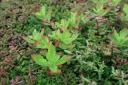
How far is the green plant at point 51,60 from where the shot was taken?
3.56m

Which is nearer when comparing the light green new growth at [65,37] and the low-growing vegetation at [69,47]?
the low-growing vegetation at [69,47]

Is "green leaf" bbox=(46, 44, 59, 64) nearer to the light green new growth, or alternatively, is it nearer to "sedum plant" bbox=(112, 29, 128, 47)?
the light green new growth

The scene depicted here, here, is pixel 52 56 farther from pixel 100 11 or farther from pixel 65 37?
pixel 100 11

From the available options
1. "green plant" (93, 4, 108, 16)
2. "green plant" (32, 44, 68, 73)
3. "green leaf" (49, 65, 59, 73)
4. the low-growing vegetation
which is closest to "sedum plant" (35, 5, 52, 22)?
the low-growing vegetation

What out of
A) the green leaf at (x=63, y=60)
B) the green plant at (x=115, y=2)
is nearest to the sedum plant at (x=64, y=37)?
the green leaf at (x=63, y=60)

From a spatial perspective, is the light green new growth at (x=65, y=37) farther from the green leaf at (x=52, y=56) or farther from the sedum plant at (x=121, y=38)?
the sedum plant at (x=121, y=38)

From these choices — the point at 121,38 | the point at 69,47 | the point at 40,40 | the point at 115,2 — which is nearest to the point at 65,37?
the point at 69,47

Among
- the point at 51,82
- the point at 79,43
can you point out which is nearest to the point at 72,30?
the point at 79,43

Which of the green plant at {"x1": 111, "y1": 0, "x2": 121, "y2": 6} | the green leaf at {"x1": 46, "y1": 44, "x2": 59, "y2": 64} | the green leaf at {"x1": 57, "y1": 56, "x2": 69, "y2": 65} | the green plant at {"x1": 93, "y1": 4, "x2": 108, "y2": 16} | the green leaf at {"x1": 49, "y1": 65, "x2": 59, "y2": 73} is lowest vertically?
the green leaf at {"x1": 49, "y1": 65, "x2": 59, "y2": 73}

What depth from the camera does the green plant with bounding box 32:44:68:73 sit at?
356 cm

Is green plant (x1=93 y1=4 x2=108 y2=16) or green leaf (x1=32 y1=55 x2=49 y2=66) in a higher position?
green plant (x1=93 y1=4 x2=108 y2=16)

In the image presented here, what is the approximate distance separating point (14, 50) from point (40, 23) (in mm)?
649

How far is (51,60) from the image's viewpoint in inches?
141

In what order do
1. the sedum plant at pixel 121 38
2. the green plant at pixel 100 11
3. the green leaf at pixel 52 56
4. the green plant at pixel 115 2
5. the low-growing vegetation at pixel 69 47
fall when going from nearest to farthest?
the green leaf at pixel 52 56 → the low-growing vegetation at pixel 69 47 → the sedum plant at pixel 121 38 → the green plant at pixel 100 11 → the green plant at pixel 115 2
